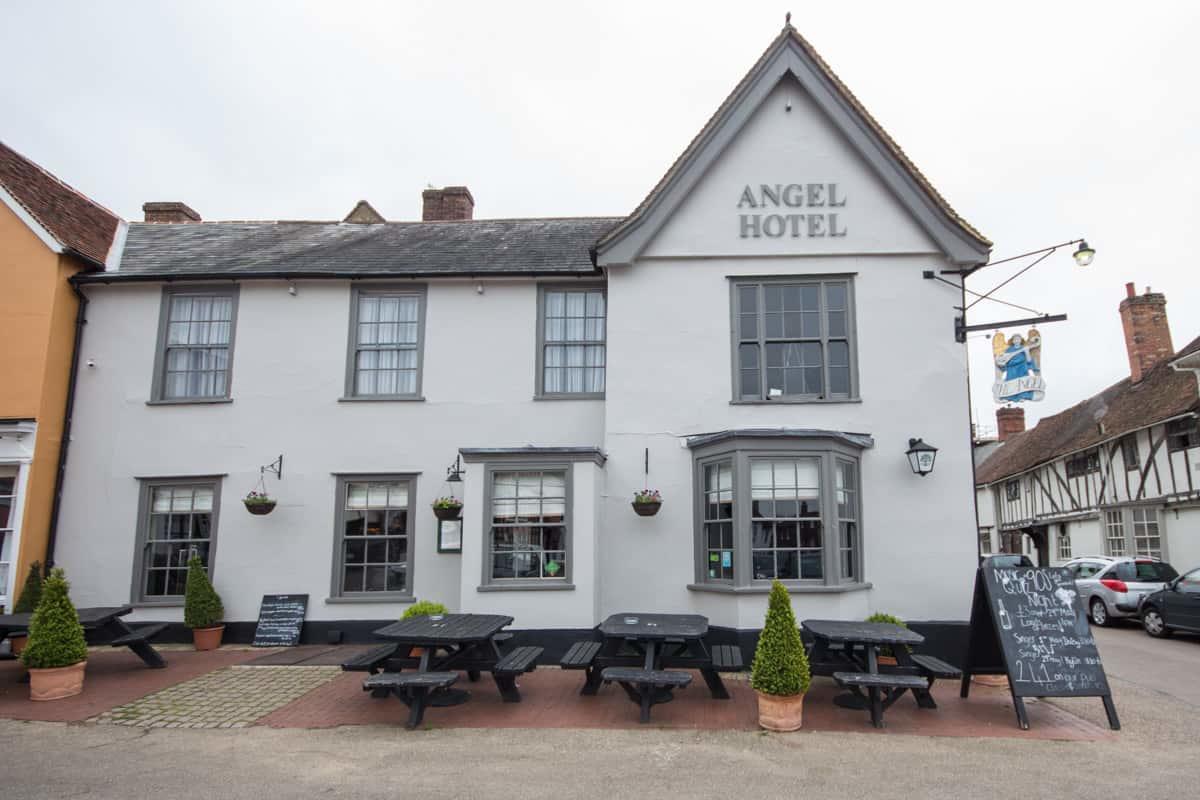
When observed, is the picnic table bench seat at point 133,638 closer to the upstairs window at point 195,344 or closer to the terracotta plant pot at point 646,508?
the upstairs window at point 195,344

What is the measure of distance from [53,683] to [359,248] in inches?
322

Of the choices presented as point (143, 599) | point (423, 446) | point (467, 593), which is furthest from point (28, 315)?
point (467, 593)

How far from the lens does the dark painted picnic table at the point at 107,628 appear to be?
A: 9.56m

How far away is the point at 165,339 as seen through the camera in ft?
42.5

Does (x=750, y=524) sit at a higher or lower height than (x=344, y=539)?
higher

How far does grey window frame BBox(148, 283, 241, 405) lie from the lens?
12711 millimetres

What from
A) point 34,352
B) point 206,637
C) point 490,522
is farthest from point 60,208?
point 490,522

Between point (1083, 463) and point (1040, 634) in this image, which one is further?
point (1083, 463)

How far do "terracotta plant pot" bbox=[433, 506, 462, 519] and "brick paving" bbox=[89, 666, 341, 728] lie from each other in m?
2.55

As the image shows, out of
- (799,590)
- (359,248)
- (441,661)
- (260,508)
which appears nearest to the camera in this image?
(441,661)

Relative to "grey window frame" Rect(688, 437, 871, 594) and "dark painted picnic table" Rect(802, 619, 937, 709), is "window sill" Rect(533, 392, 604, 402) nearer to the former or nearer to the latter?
"grey window frame" Rect(688, 437, 871, 594)

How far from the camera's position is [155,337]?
42.4 feet

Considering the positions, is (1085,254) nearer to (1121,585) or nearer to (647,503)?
(647,503)

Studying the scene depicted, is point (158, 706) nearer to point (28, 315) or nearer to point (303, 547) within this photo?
point (303, 547)
